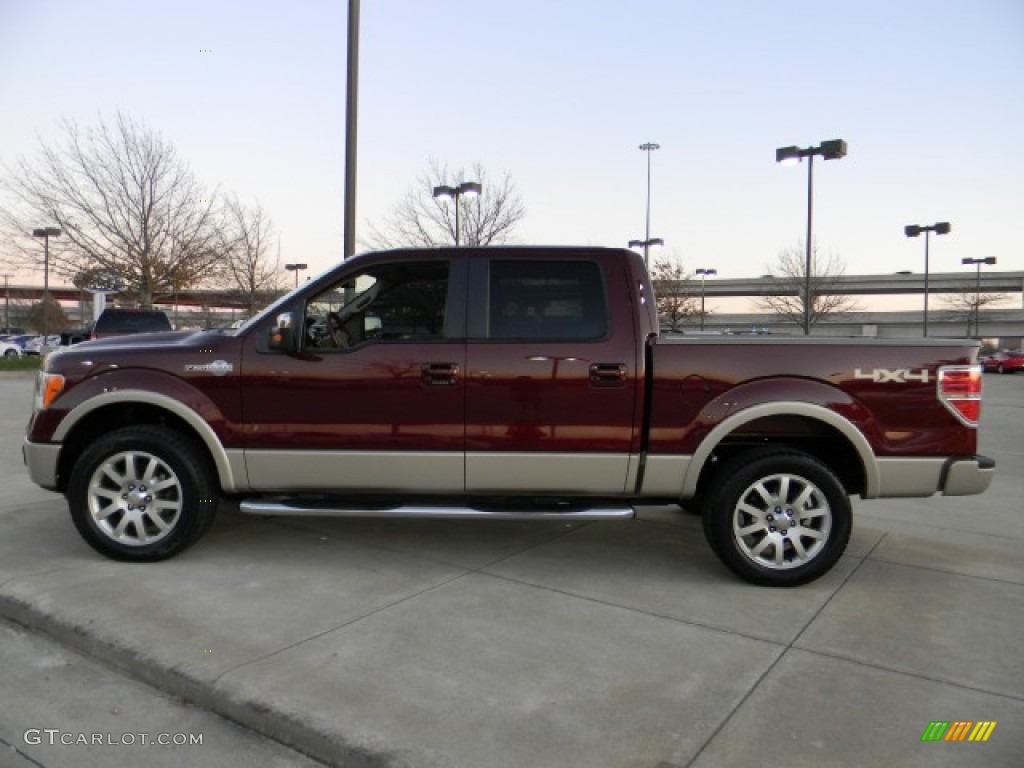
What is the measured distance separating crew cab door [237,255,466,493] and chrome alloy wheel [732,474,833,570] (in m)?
1.67

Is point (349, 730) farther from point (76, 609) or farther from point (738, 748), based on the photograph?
point (76, 609)

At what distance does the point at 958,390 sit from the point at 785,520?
1.19m

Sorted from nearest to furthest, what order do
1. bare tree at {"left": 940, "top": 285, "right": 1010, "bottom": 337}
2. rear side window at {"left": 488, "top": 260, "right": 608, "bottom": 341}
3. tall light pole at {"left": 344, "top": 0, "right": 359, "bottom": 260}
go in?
rear side window at {"left": 488, "top": 260, "right": 608, "bottom": 341}
tall light pole at {"left": 344, "top": 0, "right": 359, "bottom": 260}
bare tree at {"left": 940, "top": 285, "right": 1010, "bottom": 337}

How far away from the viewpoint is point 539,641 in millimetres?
3600

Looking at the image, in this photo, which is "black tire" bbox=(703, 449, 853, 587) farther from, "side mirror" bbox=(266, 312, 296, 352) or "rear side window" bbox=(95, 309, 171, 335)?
"rear side window" bbox=(95, 309, 171, 335)

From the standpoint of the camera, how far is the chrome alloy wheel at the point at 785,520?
170 inches

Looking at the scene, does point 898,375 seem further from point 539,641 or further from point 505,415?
point 539,641

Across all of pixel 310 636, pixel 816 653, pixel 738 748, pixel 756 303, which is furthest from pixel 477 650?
pixel 756 303

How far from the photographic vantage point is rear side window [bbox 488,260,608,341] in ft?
14.7

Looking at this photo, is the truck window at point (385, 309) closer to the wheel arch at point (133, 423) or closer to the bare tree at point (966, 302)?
the wheel arch at point (133, 423)

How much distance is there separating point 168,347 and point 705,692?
139 inches

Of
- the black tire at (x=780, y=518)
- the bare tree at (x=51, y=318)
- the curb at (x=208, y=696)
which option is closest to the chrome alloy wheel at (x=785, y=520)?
the black tire at (x=780, y=518)

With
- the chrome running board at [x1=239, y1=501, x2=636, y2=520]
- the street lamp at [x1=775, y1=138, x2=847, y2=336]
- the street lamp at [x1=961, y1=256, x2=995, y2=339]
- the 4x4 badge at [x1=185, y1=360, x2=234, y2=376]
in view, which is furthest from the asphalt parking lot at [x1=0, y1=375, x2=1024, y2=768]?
the street lamp at [x1=961, y1=256, x2=995, y2=339]

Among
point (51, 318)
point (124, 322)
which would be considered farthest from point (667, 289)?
point (51, 318)
